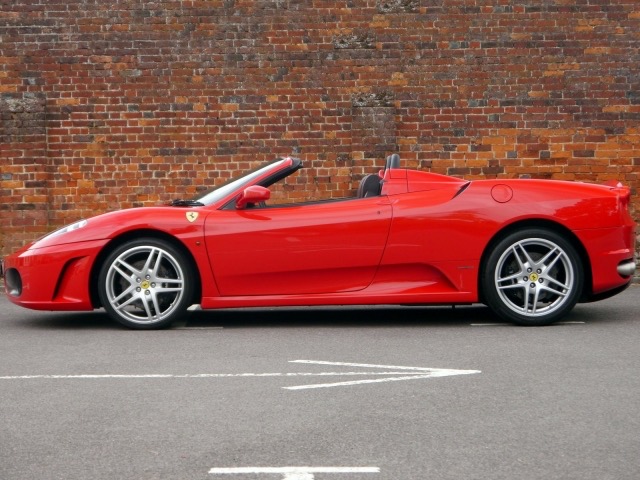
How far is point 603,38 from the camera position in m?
13.4

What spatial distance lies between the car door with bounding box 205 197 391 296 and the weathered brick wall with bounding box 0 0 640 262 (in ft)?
16.0

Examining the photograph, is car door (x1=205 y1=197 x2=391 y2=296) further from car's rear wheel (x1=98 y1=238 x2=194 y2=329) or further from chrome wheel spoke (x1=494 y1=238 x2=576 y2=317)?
chrome wheel spoke (x1=494 y1=238 x2=576 y2=317)

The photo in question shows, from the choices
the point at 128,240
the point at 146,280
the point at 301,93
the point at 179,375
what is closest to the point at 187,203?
the point at 128,240

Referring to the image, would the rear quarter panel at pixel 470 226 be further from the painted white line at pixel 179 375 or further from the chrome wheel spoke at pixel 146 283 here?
the painted white line at pixel 179 375

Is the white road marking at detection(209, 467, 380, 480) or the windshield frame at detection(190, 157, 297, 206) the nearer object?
the white road marking at detection(209, 467, 380, 480)

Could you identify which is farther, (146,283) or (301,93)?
(301,93)

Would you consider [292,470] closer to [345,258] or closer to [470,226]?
[345,258]

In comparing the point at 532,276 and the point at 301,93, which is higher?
the point at 301,93

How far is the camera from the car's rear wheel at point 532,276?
8.47 meters

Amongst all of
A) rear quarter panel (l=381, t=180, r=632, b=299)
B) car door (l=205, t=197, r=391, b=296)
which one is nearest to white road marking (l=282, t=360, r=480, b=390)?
car door (l=205, t=197, r=391, b=296)

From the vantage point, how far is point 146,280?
848cm

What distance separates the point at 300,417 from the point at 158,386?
3.82 feet

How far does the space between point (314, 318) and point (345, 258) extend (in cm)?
105

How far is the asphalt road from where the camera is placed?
4477 millimetres
